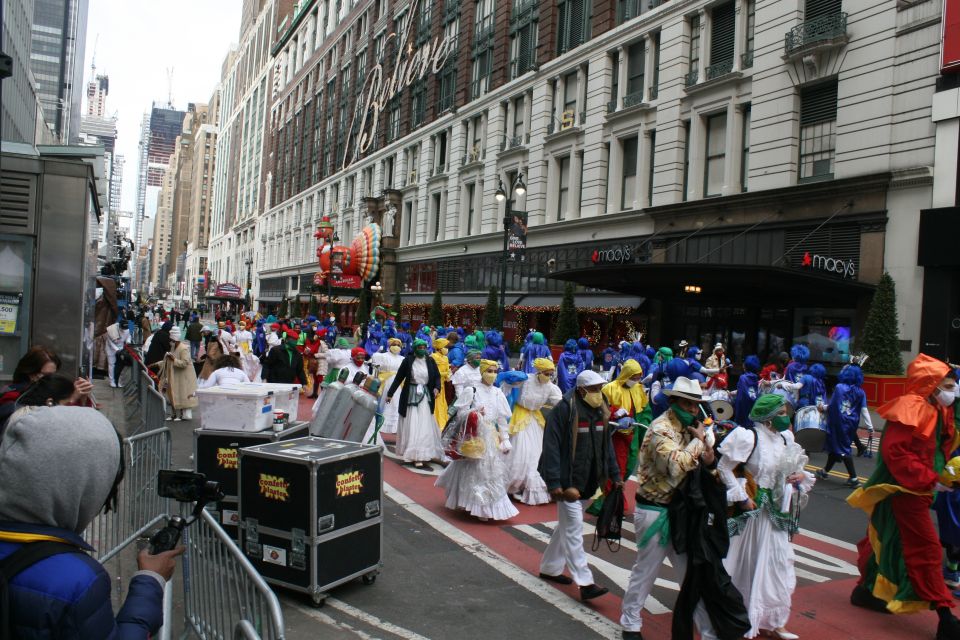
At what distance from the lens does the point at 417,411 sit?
11086 mm

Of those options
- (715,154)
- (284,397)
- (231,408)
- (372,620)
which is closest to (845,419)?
(284,397)

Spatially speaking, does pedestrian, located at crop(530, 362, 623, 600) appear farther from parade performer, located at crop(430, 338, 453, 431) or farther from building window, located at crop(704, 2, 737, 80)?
building window, located at crop(704, 2, 737, 80)

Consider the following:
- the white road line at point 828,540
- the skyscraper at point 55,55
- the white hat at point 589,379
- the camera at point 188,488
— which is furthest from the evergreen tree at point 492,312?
the camera at point 188,488

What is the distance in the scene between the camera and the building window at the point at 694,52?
25.9m

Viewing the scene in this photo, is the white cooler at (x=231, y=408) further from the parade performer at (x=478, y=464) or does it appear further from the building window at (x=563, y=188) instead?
the building window at (x=563, y=188)

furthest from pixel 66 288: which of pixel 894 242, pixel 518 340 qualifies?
pixel 518 340

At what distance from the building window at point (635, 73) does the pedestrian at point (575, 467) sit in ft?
80.5

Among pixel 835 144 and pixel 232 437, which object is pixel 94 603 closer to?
pixel 232 437

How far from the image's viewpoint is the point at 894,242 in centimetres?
1911

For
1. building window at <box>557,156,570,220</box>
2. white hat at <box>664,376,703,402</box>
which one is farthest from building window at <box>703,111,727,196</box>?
white hat at <box>664,376,703,402</box>

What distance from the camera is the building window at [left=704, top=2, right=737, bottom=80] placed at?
24625 mm

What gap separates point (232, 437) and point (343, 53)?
63279 mm

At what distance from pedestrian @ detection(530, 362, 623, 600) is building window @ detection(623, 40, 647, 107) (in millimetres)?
24539

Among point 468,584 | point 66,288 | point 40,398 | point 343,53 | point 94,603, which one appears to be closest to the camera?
point 94,603
